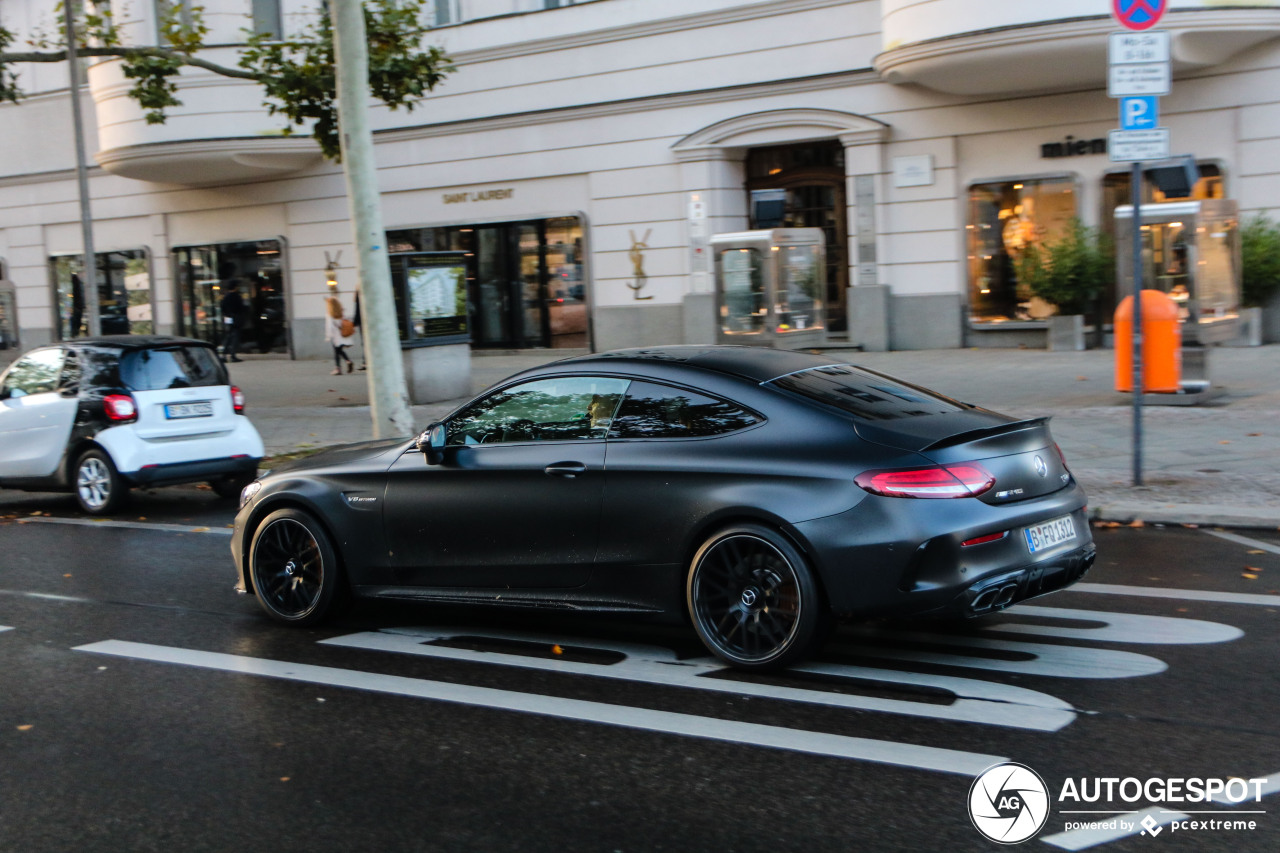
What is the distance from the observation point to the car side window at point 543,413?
19.1 feet

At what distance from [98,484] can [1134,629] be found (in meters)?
8.51

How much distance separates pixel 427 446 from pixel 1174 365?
9024 millimetres

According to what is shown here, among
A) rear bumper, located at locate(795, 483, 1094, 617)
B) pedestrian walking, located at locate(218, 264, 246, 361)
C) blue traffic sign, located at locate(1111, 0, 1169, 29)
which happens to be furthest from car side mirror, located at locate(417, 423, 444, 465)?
pedestrian walking, located at locate(218, 264, 246, 361)

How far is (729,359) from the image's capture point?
5832 mm

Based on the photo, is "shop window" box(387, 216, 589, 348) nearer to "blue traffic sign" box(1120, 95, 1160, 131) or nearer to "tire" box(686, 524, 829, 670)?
"blue traffic sign" box(1120, 95, 1160, 131)

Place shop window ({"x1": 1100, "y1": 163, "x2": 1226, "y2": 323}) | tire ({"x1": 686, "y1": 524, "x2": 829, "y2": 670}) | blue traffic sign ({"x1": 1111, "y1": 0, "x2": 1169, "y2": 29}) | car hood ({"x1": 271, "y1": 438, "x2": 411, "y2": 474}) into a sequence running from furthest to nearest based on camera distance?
shop window ({"x1": 1100, "y1": 163, "x2": 1226, "y2": 323}) → blue traffic sign ({"x1": 1111, "y1": 0, "x2": 1169, "y2": 29}) → car hood ({"x1": 271, "y1": 438, "x2": 411, "y2": 474}) → tire ({"x1": 686, "y1": 524, "x2": 829, "y2": 670})

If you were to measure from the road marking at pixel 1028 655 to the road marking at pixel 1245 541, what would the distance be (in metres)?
2.60

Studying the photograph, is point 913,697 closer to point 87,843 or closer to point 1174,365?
point 87,843

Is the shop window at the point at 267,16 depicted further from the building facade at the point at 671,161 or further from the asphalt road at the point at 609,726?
the asphalt road at the point at 609,726

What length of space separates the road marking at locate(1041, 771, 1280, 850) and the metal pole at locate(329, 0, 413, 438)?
984 centimetres

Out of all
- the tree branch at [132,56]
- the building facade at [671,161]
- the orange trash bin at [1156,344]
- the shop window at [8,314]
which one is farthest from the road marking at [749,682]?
the shop window at [8,314]

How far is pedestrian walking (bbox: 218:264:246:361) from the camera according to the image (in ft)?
88.7

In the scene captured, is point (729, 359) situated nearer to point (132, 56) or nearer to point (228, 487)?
point (228, 487)

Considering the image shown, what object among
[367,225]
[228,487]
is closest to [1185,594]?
[228,487]
